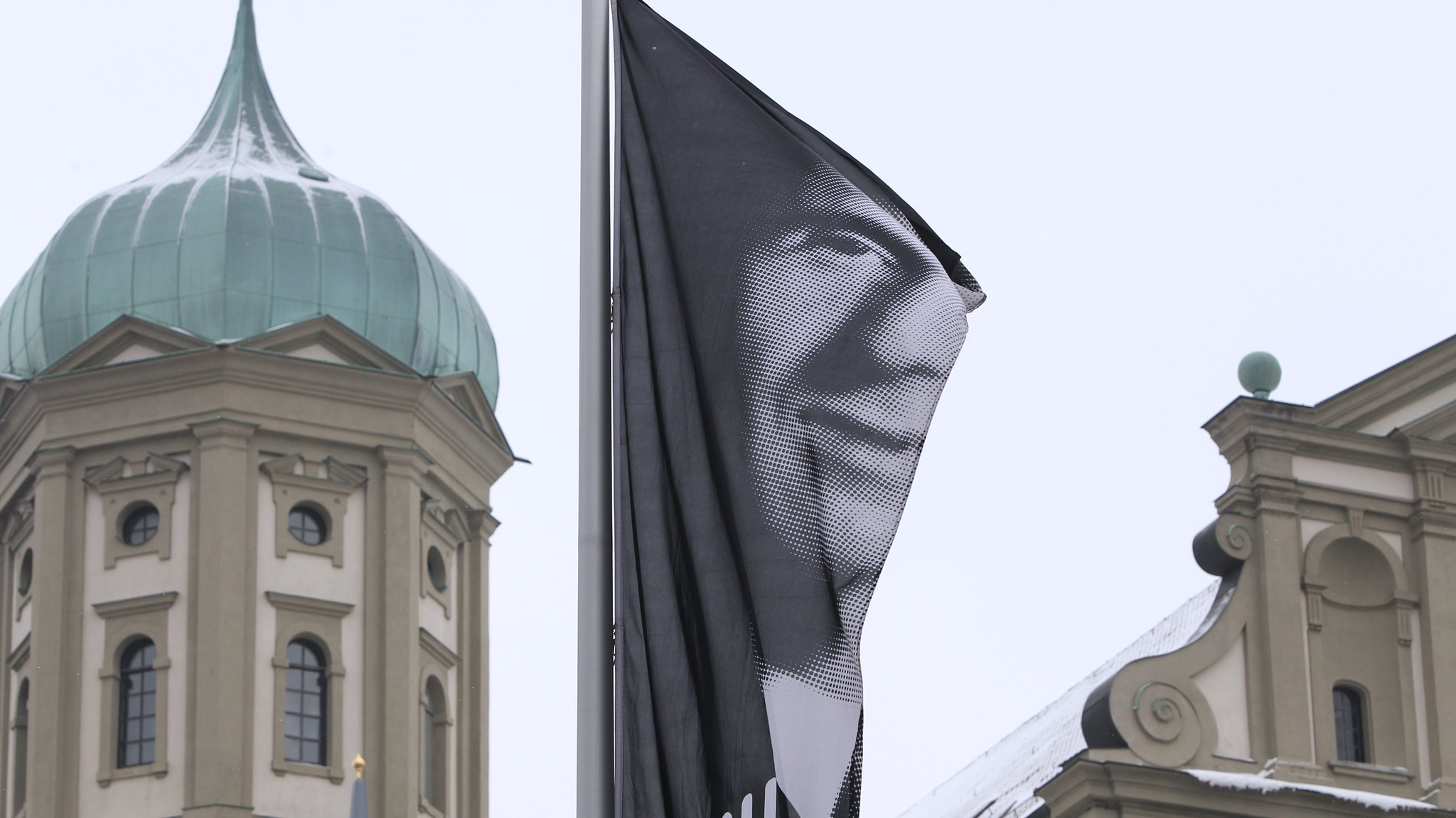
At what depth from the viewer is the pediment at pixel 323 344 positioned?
4525 centimetres

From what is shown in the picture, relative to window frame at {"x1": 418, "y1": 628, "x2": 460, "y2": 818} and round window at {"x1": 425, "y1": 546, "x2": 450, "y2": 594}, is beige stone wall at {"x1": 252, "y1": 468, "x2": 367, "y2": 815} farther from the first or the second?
round window at {"x1": 425, "y1": 546, "x2": 450, "y2": 594}

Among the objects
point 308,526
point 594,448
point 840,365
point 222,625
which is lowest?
point 594,448

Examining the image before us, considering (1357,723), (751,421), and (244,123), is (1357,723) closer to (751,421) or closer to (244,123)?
(751,421)

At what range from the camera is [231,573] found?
4375cm

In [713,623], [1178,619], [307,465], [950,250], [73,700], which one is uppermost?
[307,465]

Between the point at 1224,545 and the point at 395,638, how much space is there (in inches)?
761

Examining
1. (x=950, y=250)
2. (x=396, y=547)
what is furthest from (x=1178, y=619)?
(x=950, y=250)

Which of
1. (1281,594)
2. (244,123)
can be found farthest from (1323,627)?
(244,123)

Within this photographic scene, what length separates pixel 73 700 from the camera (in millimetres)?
44281

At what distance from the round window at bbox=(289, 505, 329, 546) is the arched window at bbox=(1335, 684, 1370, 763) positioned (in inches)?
814

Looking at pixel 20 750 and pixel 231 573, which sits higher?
pixel 231 573

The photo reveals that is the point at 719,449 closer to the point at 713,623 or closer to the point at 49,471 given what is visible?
the point at 713,623

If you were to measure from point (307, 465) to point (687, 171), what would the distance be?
36.9m

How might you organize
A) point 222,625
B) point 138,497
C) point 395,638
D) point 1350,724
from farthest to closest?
point 138,497, point 395,638, point 222,625, point 1350,724
